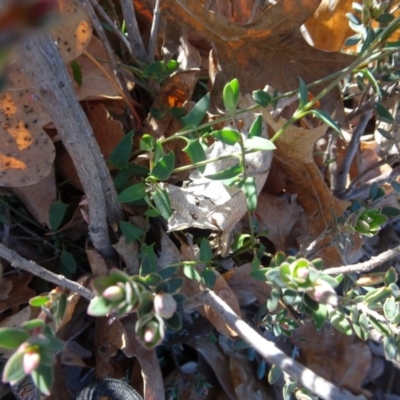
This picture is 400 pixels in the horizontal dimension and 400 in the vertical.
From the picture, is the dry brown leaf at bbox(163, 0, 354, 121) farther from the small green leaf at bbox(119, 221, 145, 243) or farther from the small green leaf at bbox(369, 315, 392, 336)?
the small green leaf at bbox(369, 315, 392, 336)

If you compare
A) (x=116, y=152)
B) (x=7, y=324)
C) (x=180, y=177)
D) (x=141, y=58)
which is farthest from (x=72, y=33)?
(x=7, y=324)

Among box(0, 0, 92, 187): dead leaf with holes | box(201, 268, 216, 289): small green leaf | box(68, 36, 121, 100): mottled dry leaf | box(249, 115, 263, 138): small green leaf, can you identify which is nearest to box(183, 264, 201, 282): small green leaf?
box(201, 268, 216, 289): small green leaf

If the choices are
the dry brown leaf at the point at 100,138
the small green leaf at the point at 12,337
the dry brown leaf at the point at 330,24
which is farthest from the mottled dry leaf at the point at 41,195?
the dry brown leaf at the point at 330,24

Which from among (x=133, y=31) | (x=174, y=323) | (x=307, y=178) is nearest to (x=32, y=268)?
(x=174, y=323)

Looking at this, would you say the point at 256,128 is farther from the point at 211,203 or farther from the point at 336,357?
the point at 336,357

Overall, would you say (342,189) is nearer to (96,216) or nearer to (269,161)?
(269,161)

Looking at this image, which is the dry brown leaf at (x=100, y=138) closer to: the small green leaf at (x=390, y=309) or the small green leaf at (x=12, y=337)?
Answer: the small green leaf at (x=12, y=337)
